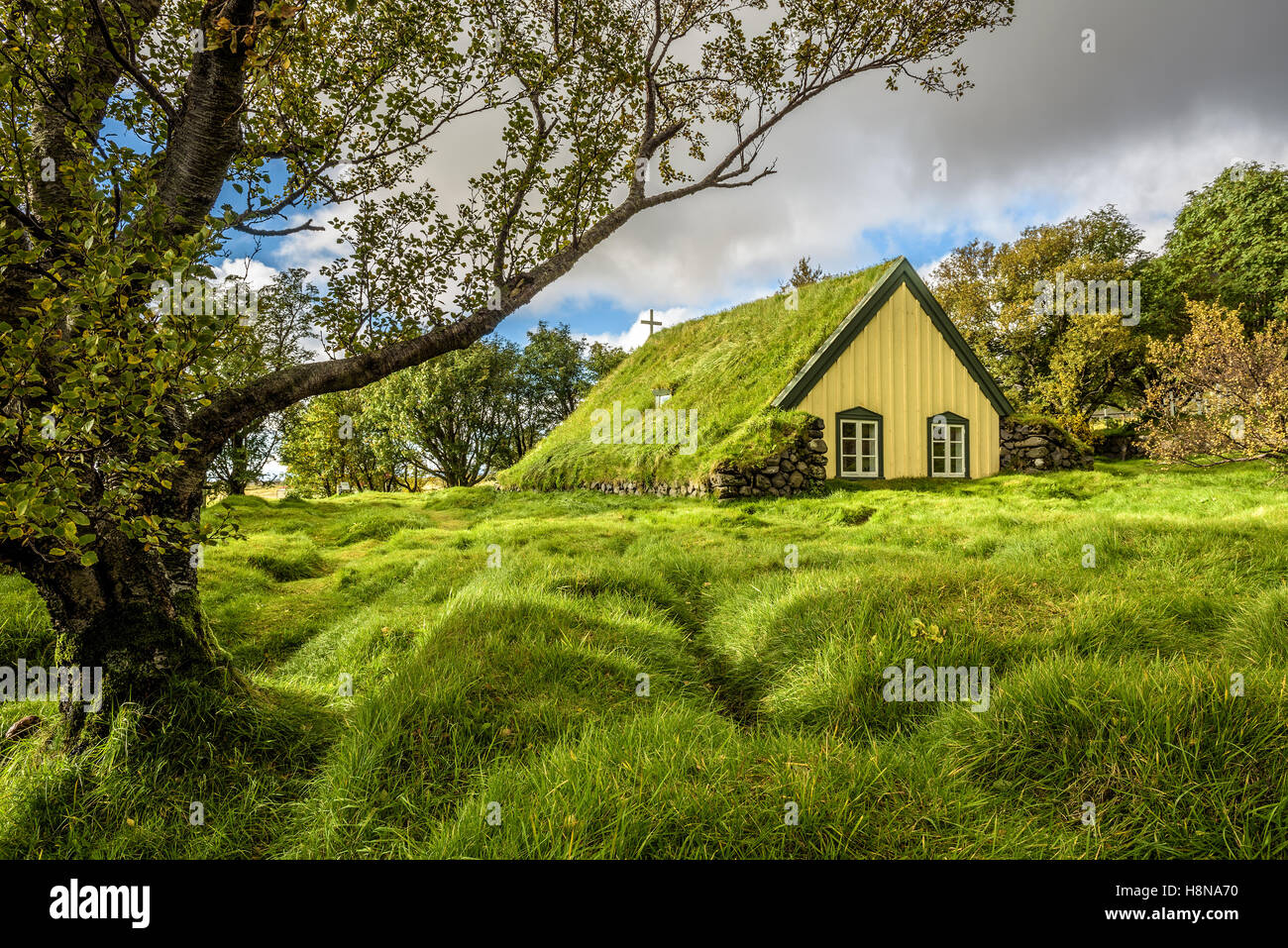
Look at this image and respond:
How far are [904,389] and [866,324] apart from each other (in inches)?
97.4

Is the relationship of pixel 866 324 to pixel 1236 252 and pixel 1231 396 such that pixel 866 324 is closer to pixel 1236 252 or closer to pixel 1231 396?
pixel 1231 396

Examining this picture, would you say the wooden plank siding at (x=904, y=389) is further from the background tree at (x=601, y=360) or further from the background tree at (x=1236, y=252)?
the background tree at (x=601, y=360)

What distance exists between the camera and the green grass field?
2.58m

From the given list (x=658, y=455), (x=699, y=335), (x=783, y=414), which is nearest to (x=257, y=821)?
(x=783, y=414)

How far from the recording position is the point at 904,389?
56.8 feet

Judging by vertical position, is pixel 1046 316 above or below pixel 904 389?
above

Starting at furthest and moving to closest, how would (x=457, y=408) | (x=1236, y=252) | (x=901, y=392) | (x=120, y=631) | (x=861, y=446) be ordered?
(x=457, y=408) < (x=1236, y=252) < (x=901, y=392) < (x=861, y=446) < (x=120, y=631)

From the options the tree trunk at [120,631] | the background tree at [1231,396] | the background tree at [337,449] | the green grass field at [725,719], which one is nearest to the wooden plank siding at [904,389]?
the background tree at [1231,396]

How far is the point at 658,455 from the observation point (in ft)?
60.4

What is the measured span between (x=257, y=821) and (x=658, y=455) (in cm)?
1581

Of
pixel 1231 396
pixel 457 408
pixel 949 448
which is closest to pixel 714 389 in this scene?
pixel 949 448
